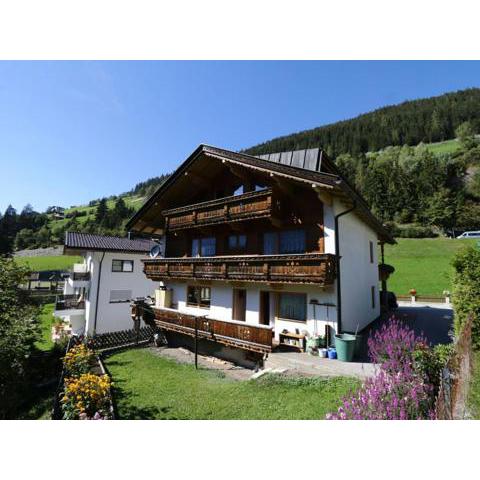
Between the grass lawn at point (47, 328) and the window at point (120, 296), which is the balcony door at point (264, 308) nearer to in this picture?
the grass lawn at point (47, 328)

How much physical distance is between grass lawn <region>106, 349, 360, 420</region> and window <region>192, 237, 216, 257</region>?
682 centimetres

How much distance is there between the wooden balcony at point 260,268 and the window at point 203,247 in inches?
55.4

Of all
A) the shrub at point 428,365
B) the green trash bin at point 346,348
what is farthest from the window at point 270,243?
the shrub at point 428,365

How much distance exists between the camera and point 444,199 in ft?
206

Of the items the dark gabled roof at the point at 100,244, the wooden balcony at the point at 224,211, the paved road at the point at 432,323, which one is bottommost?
the paved road at the point at 432,323

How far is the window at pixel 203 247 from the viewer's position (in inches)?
658

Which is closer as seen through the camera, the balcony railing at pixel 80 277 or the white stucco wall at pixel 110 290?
the white stucco wall at pixel 110 290

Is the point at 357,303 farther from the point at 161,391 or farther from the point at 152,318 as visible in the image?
the point at 152,318

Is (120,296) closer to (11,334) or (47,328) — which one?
(47,328)

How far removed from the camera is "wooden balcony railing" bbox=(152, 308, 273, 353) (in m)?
11.5

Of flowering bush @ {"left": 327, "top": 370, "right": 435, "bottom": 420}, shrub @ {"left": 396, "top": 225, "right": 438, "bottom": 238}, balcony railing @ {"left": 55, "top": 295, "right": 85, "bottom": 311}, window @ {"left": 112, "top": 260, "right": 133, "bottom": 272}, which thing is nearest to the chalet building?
flowering bush @ {"left": 327, "top": 370, "right": 435, "bottom": 420}

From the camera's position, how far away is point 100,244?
24.2 metres

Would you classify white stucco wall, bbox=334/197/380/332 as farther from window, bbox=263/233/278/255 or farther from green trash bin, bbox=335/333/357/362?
window, bbox=263/233/278/255
